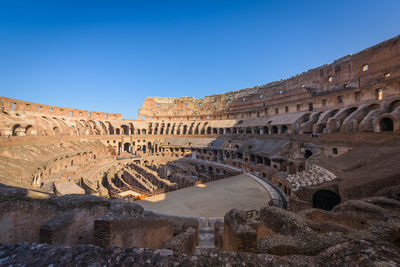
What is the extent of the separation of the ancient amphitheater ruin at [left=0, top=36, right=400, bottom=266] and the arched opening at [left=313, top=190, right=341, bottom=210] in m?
0.06

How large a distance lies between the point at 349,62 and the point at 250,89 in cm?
1881

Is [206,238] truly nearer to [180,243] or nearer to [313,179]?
[180,243]

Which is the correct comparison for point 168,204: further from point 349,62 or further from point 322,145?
point 349,62

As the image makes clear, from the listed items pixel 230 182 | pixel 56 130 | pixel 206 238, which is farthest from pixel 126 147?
pixel 206 238

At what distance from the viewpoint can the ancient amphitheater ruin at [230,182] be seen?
3405 millimetres

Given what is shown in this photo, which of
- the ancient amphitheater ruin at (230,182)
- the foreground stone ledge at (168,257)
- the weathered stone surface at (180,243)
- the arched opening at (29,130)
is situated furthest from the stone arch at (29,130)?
the foreground stone ledge at (168,257)

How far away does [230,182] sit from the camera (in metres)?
17.3

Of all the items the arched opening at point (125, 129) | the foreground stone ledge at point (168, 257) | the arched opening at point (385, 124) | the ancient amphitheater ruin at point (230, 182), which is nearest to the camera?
the foreground stone ledge at point (168, 257)

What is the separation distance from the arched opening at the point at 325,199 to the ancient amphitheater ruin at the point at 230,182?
0.06 meters

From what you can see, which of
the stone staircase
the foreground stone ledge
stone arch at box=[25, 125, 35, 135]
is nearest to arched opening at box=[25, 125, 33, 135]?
stone arch at box=[25, 125, 35, 135]

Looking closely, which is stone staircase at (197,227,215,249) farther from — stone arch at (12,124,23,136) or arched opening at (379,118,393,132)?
stone arch at (12,124,23,136)

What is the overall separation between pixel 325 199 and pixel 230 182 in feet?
27.4

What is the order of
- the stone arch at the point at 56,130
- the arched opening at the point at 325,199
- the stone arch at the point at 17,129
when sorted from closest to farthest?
the arched opening at the point at 325,199, the stone arch at the point at 17,129, the stone arch at the point at 56,130

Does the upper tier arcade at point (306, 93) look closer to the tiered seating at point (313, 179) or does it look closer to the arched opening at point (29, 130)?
the tiered seating at point (313, 179)
